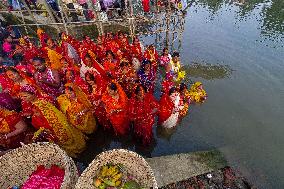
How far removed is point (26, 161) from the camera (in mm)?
4168

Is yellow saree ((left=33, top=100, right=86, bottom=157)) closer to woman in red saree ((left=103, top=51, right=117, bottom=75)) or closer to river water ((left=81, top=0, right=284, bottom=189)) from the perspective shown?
river water ((left=81, top=0, right=284, bottom=189))

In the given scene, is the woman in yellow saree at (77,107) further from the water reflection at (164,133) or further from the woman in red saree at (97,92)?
the water reflection at (164,133)

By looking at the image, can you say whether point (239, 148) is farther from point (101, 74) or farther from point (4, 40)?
point (4, 40)

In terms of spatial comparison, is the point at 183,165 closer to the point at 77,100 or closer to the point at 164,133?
the point at 164,133

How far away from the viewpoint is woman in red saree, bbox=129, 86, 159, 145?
5.11 meters

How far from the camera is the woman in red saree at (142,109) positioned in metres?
5.11

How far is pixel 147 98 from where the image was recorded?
5195 mm

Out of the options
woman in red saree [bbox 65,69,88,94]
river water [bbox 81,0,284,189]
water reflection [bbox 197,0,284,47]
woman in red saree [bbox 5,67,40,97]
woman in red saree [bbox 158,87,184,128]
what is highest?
woman in red saree [bbox 5,67,40,97]

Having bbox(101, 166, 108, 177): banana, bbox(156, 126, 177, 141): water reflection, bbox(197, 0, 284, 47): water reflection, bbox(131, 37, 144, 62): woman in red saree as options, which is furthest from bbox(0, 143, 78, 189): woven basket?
bbox(197, 0, 284, 47): water reflection

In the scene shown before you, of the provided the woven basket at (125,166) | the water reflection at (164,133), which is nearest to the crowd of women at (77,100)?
the water reflection at (164,133)

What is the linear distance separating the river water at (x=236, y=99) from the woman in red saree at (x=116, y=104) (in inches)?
33.5

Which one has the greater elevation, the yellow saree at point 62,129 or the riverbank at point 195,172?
the yellow saree at point 62,129

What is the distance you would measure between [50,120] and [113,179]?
173 cm

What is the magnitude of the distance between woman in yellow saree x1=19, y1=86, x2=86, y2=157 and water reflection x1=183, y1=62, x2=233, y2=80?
5199mm
